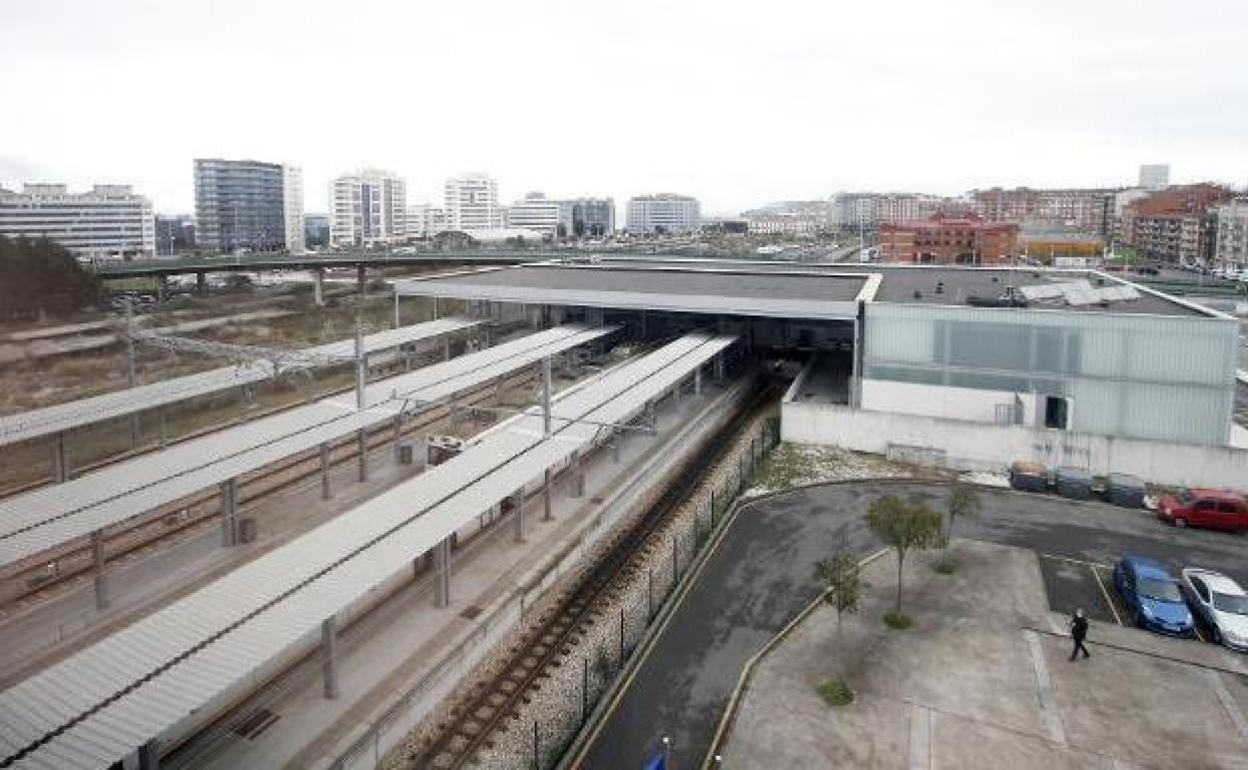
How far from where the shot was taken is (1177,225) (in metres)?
109

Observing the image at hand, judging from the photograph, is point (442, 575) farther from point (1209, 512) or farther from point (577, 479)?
point (1209, 512)

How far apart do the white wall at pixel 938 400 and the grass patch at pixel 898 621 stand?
40.0 feet

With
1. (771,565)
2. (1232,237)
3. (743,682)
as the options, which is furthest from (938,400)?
(1232,237)

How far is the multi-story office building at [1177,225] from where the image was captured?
101562 mm

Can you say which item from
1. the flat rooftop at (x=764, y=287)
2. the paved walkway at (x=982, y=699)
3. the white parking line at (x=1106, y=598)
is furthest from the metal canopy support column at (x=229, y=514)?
the flat rooftop at (x=764, y=287)

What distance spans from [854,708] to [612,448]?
1397cm

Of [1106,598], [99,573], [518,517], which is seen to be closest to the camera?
[99,573]

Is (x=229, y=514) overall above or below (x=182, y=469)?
below

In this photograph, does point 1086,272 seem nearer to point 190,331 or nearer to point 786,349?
point 786,349

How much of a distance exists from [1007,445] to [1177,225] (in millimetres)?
103587

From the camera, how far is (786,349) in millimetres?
45156

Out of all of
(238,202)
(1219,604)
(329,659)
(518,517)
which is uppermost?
(238,202)

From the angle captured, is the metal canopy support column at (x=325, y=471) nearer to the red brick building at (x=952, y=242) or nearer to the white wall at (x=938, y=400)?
the white wall at (x=938, y=400)

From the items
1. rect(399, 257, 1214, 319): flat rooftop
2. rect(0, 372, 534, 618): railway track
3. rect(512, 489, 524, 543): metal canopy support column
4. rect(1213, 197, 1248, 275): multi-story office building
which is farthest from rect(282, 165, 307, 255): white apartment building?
rect(512, 489, 524, 543): metal canopy support column
